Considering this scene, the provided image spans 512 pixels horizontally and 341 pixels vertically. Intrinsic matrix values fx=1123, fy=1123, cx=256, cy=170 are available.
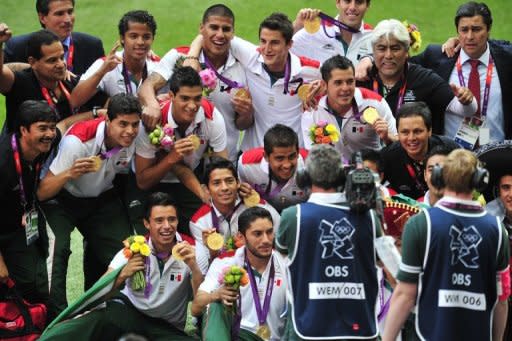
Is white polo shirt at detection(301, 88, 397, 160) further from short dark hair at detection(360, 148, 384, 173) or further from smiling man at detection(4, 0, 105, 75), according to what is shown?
smiling man at detection(4, 0, 105, 75)

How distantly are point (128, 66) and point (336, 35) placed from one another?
1896mm

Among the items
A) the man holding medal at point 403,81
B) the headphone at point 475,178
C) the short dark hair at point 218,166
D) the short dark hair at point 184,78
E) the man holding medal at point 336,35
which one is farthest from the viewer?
the man holding medal at point 336,35

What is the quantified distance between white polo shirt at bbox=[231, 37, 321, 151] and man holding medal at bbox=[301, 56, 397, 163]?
30cm

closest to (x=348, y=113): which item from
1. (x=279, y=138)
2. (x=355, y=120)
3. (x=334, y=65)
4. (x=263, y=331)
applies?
(x=355, y=120)

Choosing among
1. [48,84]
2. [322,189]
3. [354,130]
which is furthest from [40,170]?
[322,189]

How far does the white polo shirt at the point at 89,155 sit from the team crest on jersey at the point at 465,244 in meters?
3.21

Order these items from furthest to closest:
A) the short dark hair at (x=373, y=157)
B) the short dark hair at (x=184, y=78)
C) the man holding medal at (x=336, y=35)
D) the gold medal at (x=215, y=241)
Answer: the man holding medal at (x=336, y=35) → the short dark hair at (x=184, y=78) → the short dark hair at (x=373, y=157) → the gold medal at (x=215, y=241)

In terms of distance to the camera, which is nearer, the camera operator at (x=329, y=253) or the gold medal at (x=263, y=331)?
the camera operator at (x=329, y=253)

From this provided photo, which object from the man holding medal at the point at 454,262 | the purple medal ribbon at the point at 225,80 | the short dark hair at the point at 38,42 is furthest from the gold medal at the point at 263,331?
the short dark hair at the point at 38,42

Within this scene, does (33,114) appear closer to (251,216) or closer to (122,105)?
(122,105)

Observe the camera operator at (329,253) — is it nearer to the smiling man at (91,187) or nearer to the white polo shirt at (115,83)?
the smiling man at (91,187)

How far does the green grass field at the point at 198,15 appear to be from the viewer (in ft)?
50.7

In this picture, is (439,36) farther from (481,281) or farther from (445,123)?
(481,281)

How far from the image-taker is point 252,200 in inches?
326
